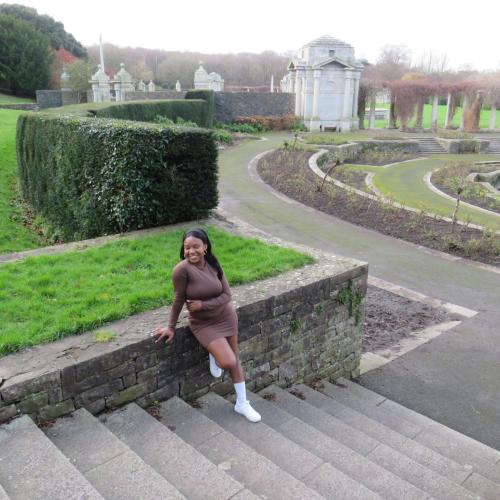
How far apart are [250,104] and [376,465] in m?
37.8

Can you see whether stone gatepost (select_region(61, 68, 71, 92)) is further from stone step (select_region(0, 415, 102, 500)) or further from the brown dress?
stone step (select_region(0, 415, 102, 500))

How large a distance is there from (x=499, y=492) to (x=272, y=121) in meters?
35.8

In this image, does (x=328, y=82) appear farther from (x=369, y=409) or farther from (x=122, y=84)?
(x=369, y=409)

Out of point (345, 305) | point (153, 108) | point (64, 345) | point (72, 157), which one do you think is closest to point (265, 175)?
point (153, 108)

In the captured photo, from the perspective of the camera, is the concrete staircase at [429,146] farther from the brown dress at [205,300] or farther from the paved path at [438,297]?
Answer: the brown dress at [205,300]

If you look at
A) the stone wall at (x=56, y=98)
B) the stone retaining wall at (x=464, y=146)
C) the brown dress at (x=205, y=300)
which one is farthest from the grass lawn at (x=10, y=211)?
the stone retaining wall at (x=464, y=146)

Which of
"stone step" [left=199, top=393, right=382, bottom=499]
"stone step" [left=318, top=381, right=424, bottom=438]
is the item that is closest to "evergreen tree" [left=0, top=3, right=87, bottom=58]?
"stone step" [left=318, top=381, right=424, bottom=438]

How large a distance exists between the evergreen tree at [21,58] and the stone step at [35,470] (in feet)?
157

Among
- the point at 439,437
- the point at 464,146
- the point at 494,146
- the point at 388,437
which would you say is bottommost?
the point at 439,437

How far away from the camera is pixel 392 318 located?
8.18 metres

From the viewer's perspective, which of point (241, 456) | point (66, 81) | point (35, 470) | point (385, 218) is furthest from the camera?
point (66, 81)

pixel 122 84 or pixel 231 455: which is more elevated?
pixel 122 84

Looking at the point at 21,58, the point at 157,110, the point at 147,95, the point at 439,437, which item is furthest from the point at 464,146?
the point at 21,58

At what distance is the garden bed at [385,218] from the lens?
1126 centimetres
